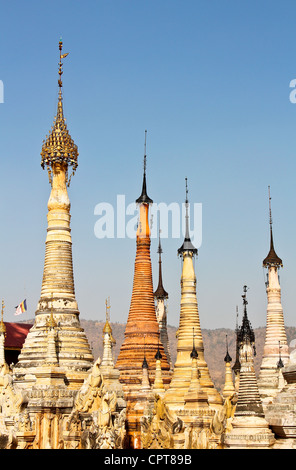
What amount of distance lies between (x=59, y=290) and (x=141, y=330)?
12.0m

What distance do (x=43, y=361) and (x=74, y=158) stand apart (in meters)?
13.4

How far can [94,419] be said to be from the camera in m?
35.7

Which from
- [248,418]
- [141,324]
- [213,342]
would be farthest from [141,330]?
[213,342]

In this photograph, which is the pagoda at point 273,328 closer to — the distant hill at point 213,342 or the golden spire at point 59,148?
the golden spire at point 59,148

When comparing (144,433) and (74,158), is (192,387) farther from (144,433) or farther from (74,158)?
(74,158)

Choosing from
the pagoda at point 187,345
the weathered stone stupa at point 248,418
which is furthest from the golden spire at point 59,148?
the weathered stone stupa at point 248,418

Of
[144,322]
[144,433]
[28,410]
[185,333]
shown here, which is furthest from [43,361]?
[144,322]

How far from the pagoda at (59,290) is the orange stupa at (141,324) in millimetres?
10358

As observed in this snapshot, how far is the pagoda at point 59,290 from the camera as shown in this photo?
4341 centimetres

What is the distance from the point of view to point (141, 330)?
56.4m

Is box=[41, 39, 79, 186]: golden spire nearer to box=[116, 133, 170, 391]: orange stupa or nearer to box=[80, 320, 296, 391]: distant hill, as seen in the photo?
box=[116, 133, 170, 391]: orange stupa

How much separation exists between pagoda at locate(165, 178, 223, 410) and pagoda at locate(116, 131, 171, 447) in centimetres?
523

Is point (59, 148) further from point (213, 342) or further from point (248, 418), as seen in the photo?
point (213, 342)
